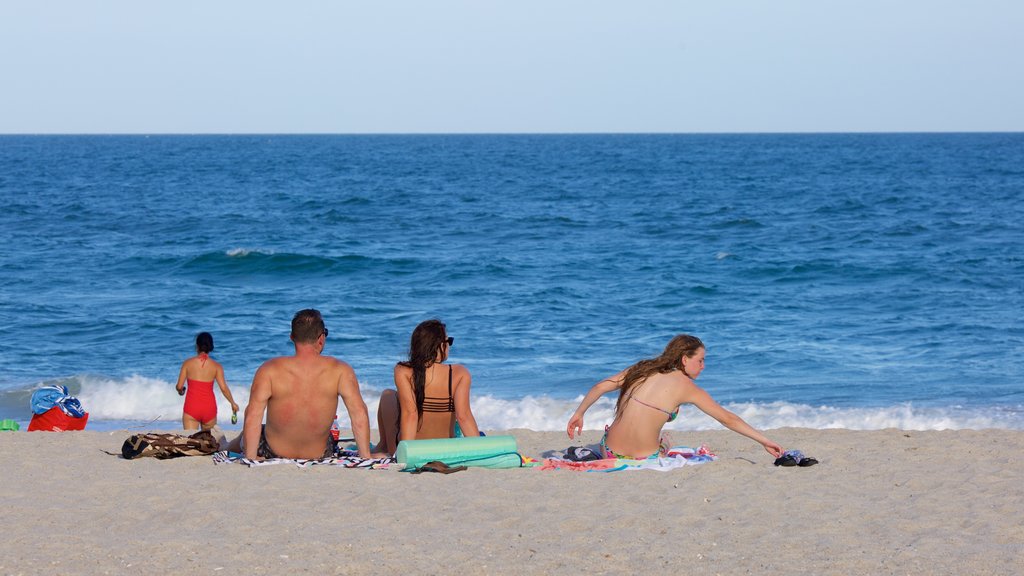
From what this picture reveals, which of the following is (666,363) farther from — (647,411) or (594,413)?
(594,413)

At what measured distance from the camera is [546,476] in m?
6.45

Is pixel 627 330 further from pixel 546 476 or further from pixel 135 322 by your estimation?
pixel 546 476

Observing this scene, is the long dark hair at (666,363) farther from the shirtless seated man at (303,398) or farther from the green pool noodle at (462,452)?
the shirtless seated man at (303,398)

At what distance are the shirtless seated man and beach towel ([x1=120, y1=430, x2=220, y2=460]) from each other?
0.50 metres

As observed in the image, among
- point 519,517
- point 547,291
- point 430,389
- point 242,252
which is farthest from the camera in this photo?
point 242,252

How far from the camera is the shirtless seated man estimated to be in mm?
6512

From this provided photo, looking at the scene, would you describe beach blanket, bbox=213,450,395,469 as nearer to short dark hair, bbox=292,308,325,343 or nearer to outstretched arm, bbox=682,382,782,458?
short dark hair, bbox=292,308,325,343

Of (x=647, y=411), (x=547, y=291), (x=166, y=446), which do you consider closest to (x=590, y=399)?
(x=647, y=411)

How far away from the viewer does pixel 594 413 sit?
1125 cm

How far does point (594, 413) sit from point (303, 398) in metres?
5.19

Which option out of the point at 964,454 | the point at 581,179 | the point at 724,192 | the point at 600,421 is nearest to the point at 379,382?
the point at 600,421

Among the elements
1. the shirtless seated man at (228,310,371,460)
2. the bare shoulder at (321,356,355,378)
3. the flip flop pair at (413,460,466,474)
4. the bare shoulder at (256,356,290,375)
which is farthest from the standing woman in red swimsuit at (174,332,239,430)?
the flip flop pair at (413,460,466,474)

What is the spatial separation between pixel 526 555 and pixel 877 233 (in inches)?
923

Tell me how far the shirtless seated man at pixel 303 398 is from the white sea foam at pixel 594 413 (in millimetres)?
3432
